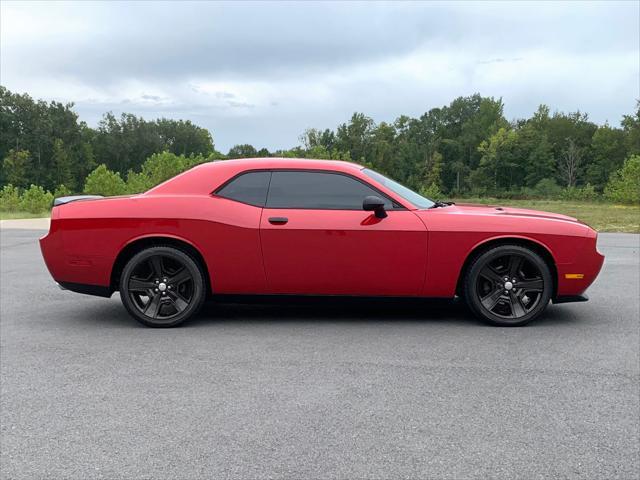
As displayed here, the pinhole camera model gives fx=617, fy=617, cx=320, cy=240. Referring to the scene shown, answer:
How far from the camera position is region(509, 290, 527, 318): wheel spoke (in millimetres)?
5414

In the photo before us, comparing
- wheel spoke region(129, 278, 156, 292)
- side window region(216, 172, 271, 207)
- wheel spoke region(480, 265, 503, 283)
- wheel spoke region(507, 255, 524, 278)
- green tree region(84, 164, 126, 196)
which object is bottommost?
green tree region(84, 164, 126, 196)

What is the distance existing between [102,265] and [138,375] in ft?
5.50

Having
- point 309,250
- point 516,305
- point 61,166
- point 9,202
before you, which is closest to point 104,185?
point 9,202

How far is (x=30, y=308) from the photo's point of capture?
6277 mm

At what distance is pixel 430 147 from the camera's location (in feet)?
330

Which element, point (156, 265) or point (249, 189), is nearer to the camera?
point (156, 265)

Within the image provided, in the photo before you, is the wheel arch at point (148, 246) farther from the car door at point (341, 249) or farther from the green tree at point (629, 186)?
the green tree at point (629, 186)

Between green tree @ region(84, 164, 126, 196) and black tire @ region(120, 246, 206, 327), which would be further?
green tree @ region(84, 164, 126, 196)

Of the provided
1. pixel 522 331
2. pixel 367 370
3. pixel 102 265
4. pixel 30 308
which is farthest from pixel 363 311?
pixel 30 308

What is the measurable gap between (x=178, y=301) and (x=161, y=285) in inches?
8.0

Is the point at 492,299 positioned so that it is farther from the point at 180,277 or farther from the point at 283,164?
the point at 180,277

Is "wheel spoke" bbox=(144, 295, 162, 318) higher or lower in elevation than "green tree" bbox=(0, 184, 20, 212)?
higher

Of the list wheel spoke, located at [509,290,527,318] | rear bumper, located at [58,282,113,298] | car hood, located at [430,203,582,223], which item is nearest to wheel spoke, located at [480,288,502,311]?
wheel spoke, located at [509,290,527,318]

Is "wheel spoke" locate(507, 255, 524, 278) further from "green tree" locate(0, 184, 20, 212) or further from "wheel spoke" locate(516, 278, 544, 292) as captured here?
"green tree" locate(0, 184, 20, 212)
